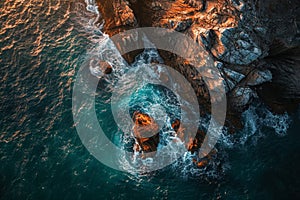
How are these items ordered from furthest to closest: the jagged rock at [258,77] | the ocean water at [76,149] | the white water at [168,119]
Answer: the jagged rock at [258,77], the white water at [168,119], the ocean water at [76,149]

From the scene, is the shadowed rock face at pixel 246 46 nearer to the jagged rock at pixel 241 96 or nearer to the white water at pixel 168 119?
the jagged rock at pixel 241 96

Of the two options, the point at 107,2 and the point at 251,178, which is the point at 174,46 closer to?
the point at 107,2

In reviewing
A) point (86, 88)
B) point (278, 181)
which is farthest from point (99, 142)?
point (278, 181)

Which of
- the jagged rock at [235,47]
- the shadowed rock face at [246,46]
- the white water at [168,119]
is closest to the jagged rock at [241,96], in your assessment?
→ the shadowed rock face at [246,46]

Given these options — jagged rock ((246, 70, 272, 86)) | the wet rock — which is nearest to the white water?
the wet rock

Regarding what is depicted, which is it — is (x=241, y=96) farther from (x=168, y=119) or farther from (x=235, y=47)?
(x=168, y=119)

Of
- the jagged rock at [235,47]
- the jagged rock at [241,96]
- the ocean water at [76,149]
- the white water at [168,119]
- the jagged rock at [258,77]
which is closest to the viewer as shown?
the ocean water at [76,149]
